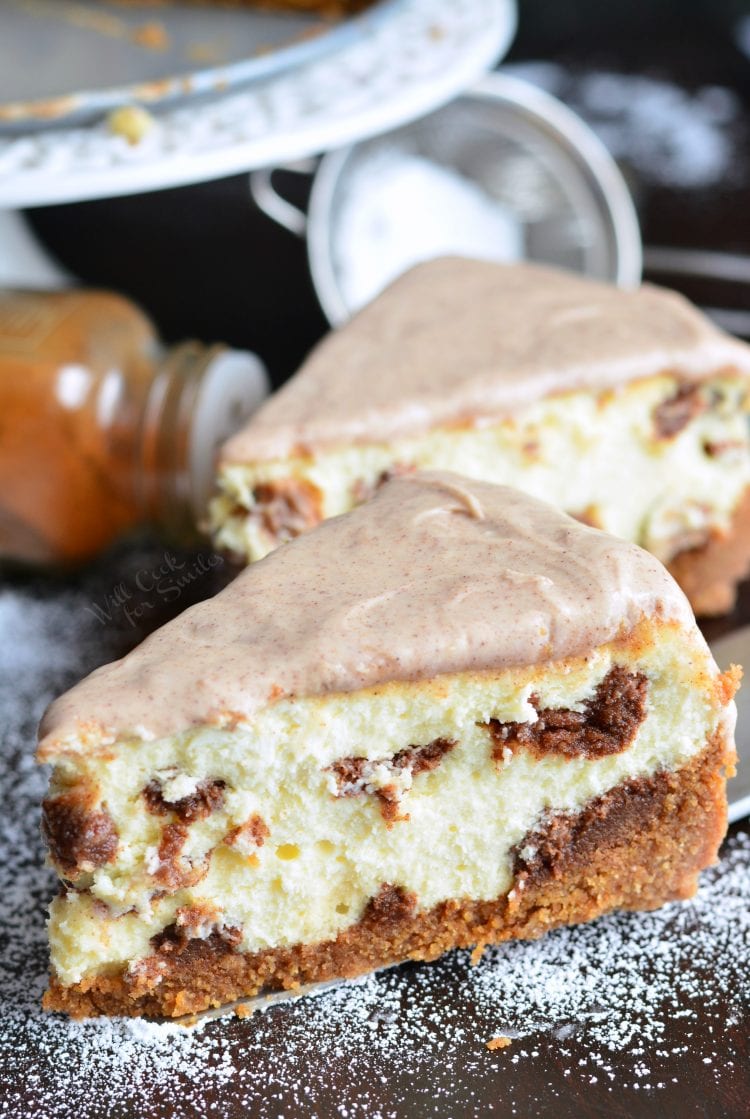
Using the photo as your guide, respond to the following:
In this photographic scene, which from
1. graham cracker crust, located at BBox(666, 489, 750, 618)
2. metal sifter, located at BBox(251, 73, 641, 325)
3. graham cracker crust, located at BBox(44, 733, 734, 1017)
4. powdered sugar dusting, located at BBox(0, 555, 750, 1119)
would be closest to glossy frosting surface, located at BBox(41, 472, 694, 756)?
graham cracker crust, located at BBox(44, 733, 734, 1017)

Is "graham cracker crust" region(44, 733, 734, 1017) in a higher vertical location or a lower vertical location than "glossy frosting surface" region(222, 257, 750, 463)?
lower

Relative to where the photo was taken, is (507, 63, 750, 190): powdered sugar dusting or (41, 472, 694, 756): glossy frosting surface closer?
(41, 472, 694, 756): glossy frosting surface

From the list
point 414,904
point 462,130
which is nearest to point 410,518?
point 414,904

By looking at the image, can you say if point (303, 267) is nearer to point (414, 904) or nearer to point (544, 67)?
point (544, 67)

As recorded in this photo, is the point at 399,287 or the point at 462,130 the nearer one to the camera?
the point at 399,287

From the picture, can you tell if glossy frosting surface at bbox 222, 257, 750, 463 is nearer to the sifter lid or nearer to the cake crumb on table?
the sifter lid

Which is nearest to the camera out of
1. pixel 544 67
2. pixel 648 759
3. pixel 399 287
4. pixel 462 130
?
pixel 648 759
